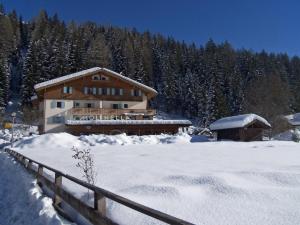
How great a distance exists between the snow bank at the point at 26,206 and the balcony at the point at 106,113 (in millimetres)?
31206

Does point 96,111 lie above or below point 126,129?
above

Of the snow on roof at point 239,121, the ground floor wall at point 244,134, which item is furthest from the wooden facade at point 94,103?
the ground floor wall at point 244,134

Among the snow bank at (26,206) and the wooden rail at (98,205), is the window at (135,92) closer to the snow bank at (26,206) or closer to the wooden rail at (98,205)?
the snow bank at (26,206)

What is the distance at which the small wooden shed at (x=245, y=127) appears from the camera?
41000 millimetres

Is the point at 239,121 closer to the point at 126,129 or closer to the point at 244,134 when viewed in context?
the point at 244,134

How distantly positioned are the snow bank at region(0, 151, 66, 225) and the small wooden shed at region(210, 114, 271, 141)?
3146 cm

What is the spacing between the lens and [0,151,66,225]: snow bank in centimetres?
749

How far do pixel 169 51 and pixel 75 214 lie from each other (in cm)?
9881

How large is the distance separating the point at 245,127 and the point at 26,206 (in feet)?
114

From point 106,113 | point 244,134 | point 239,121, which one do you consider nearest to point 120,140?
point 106,113

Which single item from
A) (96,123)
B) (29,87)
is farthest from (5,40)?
(96,123)

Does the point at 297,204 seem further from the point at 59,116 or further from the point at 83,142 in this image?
the point at 59,116

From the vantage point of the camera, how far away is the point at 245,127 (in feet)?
135

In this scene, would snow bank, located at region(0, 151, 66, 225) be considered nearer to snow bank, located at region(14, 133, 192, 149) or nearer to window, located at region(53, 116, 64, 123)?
snow bank, located at region(14, 133, 192, 149)
